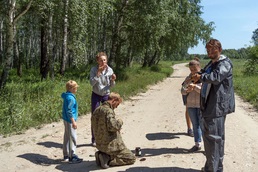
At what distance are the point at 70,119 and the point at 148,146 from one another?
2.07 m

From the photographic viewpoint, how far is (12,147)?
292 inches

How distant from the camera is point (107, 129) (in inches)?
235

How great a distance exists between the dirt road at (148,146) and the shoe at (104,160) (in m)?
0.10

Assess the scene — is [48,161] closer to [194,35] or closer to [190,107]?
[190,107]

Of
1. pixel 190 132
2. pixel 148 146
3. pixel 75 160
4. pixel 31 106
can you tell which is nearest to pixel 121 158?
pixel 75 160

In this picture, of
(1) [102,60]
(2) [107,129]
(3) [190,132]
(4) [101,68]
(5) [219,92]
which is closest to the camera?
(5) [219,92]

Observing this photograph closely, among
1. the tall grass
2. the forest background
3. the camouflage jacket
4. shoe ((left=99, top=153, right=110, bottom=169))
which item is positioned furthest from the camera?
the forest background

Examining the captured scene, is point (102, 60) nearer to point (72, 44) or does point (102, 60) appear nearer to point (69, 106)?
point (69, 106)

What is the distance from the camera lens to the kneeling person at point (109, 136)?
5.94m

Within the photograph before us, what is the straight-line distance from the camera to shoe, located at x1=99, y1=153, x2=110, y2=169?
6031 millimetres

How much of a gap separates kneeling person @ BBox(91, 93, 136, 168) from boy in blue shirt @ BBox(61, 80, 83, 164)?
61 centimetres

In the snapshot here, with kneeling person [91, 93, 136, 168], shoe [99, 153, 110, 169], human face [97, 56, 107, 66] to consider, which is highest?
human face [97, 56, 107, 66]

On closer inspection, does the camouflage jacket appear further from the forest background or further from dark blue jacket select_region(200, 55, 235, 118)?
the forest background

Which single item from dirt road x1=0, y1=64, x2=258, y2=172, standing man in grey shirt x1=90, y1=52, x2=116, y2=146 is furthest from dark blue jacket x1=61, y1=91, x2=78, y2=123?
dirt road x1=0, y1=64, x2=258, y2=172
